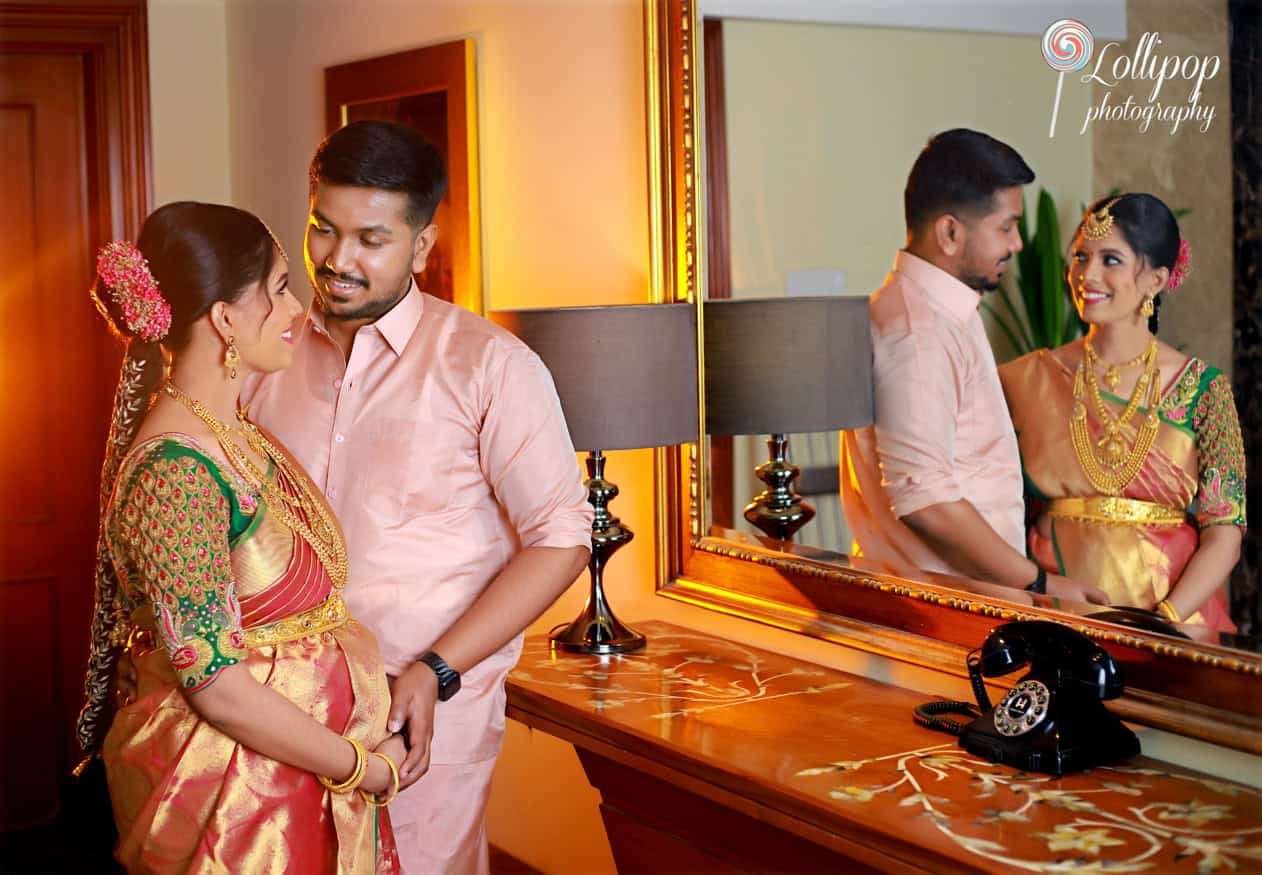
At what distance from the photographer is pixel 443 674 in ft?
6.99

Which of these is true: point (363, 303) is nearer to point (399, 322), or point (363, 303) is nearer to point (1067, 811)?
point (399, 322)

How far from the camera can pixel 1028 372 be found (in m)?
2.17

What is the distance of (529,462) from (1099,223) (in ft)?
3.07

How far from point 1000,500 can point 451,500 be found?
2.90ft

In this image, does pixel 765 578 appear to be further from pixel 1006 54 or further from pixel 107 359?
pixel 107 359

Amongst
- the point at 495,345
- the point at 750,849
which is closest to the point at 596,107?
the point at 495,345

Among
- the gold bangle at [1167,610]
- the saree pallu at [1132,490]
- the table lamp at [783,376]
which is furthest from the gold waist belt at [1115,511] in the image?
the table lamp at [783,376]

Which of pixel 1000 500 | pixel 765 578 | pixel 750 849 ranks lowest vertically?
pixel 750 849

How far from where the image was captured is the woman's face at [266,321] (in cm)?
194

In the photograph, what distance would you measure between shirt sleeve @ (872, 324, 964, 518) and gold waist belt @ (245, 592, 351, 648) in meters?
0.99

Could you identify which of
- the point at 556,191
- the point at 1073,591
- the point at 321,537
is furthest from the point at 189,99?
the point at 1073,591

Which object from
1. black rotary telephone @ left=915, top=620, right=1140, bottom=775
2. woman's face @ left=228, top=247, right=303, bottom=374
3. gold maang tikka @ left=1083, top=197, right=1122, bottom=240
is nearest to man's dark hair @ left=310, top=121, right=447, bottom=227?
woman's face @ left=228, top=247, right=303, bottom=374

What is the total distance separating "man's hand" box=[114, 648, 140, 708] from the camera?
2.00 m

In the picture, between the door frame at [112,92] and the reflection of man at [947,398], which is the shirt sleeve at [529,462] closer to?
the reflection of man at [947,398]
